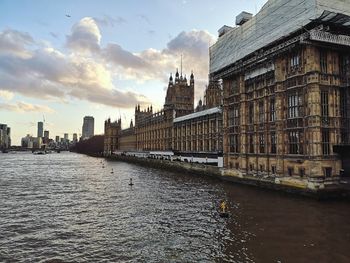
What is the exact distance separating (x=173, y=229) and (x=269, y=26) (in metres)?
39.3

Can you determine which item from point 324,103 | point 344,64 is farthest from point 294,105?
point 344,64

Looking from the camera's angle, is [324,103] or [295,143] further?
[295,143]

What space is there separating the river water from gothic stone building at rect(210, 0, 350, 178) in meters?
7.04

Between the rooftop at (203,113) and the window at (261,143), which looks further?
the rooftop at (203,113)

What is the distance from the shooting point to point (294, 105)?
46031 millimetres

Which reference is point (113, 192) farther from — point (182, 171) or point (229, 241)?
point (182, 171)

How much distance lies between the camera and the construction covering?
4400cm

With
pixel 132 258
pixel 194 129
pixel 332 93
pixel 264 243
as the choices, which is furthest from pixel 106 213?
pixel 194 129

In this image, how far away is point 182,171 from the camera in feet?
294

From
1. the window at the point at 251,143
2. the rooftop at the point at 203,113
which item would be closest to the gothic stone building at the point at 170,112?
the rooftop at the point at 203,113

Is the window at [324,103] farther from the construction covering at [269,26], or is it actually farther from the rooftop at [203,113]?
the rooftop at [203,113]

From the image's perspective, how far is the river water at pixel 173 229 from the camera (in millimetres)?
22062

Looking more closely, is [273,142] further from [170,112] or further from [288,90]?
[170,112]

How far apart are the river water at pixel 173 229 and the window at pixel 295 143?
6854mm
